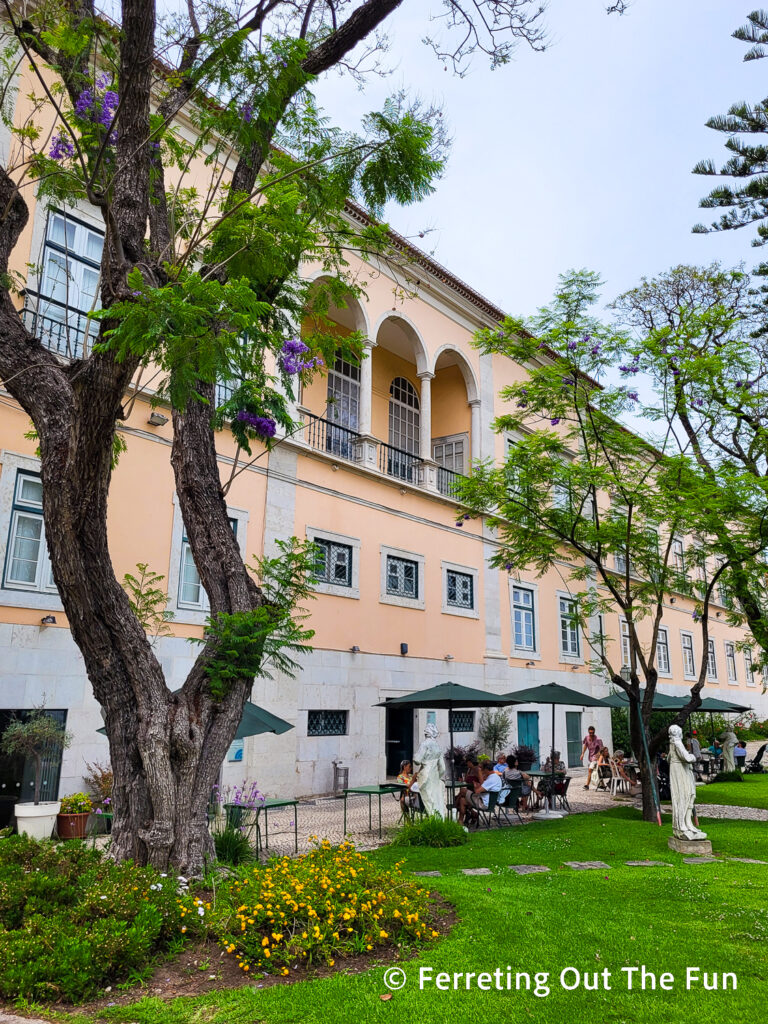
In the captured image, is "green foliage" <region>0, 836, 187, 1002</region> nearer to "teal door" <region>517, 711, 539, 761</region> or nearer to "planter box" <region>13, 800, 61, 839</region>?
"planter box" <region>13, 800, 61, 839</region>

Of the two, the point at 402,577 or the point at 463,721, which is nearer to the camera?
the point at 402,577

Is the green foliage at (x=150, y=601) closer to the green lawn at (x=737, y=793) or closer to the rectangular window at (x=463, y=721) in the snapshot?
the rectangular window at (x=463, y=721)

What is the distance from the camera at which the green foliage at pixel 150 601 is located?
1059 centimetres

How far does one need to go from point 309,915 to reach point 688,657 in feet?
98.1

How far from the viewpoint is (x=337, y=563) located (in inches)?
619

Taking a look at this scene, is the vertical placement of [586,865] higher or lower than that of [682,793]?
lower

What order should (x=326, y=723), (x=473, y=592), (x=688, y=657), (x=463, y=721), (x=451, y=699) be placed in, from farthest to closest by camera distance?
(x=688, y=657) < (x=473, y=592) < (x=463, y=721) < (x=326, y=723) < (x=451, y=699)

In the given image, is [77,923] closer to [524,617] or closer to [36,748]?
[36,748]

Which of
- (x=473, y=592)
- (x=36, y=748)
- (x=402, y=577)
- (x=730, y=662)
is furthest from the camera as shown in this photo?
(x=730, y=662)

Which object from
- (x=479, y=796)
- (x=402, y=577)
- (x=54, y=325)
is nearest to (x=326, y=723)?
(x=402, y=577)

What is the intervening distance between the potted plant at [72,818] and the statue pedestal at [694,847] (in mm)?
7494

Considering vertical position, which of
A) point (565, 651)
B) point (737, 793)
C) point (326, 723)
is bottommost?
point (737, 793)

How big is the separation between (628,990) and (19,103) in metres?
13.2

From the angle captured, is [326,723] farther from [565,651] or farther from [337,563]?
[565,651]
